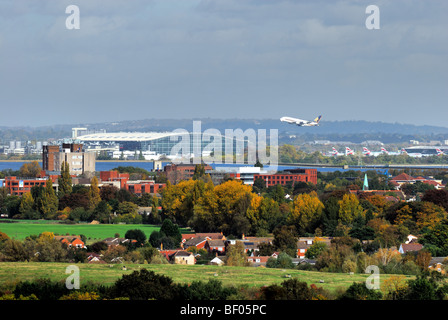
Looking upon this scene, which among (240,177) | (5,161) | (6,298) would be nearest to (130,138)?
(5,161)

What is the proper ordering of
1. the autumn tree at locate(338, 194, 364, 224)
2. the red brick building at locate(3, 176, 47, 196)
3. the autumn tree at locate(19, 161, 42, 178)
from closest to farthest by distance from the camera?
the autumn tree at locate(338, 194, 364, 224) → the red brick building at locate(3, 176, 47, 196) → the autumn tree at locate(19, 161, 42, 178)

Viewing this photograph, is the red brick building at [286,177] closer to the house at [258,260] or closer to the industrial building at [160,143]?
the house at [258,260]

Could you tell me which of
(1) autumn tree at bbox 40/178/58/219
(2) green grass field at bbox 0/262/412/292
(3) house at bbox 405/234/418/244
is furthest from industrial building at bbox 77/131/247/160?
(2) green grass field at bbox 0/262/412/292

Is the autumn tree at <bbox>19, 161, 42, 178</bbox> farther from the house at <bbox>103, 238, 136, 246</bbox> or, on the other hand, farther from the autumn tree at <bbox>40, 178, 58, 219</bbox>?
the house at <bbox>103, 238, 136, 246</bbox>

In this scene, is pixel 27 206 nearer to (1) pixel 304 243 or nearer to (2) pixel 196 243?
(2) pixel 196 243

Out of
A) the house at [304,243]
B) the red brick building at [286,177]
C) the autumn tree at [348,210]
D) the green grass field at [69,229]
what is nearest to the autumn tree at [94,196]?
the green grass field at [69,229]

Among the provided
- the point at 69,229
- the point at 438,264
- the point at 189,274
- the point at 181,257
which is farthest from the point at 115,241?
the point at 438,264
